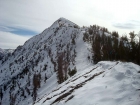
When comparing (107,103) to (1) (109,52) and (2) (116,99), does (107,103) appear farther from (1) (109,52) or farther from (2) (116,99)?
(1) (109,52)

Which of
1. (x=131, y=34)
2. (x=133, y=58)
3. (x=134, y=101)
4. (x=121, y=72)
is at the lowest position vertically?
(x=134, y=101)

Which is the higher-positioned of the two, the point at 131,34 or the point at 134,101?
the point at 131,34

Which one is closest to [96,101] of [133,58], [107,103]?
[107,103]

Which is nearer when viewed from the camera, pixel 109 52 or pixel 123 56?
pixel 123 56

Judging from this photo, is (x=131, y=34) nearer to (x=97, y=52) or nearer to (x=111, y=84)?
(x=97, y=52)

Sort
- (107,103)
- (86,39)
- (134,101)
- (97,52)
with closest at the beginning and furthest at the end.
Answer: (134,101) → (107,103) → (97,52) → (86,39)

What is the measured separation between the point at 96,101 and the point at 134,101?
3.66 ft

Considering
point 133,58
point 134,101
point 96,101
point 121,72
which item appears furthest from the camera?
point 133,58

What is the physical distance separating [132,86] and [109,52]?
662 cm

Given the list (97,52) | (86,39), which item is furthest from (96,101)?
(86,39)

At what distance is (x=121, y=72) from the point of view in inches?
231

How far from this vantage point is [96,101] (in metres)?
4.33

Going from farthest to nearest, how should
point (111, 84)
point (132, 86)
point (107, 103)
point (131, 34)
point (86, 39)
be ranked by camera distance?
point (86, 39) → point (131, 34) → point (111, 84) → point (132, 86) → point (107, 103)

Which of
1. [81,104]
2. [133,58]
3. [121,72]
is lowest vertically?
[81,104]
